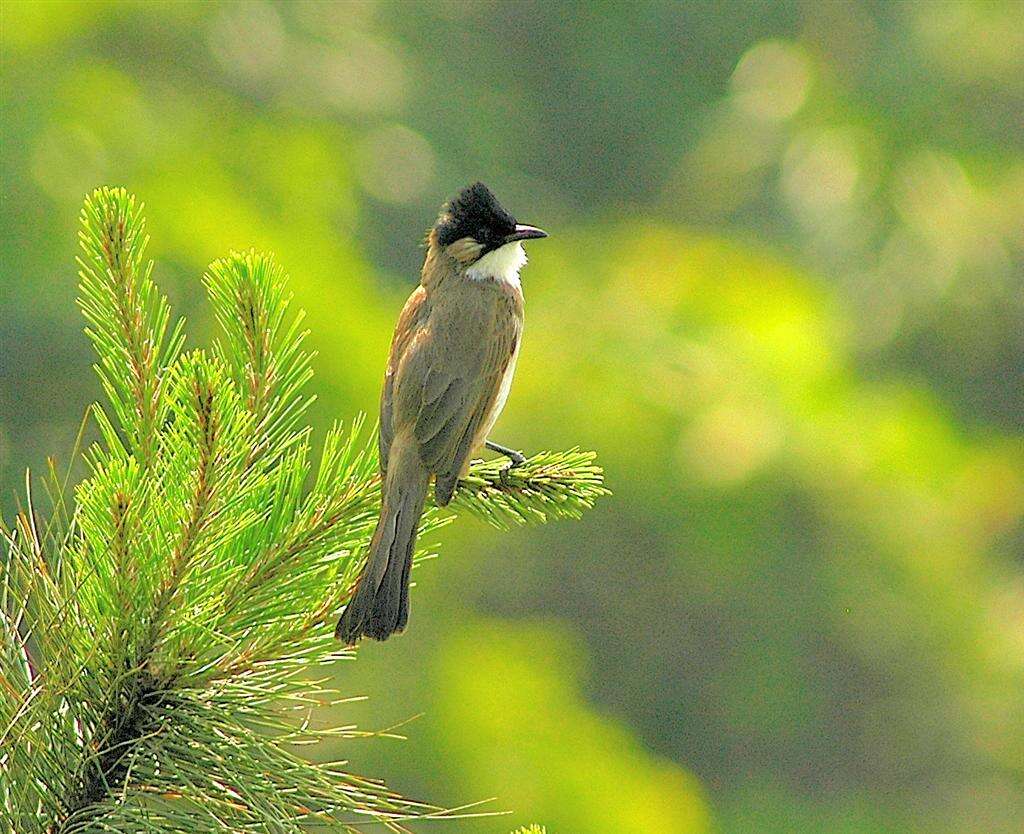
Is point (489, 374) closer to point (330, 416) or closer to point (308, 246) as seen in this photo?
point (330, 416)

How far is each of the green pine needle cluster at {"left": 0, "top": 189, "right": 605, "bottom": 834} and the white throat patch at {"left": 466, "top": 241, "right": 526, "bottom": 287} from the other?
1427mm

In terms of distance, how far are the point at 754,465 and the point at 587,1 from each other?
12.3 meters

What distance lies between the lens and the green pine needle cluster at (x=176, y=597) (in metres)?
1.38

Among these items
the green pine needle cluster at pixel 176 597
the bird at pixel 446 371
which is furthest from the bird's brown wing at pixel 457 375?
the green pine needle cluster at pixel 176 597

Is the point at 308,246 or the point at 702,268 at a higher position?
the point at 702,268

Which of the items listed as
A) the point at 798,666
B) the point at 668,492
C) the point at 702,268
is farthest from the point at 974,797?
the point at 702,268

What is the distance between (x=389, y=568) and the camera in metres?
1.84

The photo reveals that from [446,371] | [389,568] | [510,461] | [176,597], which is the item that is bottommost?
[176,597]

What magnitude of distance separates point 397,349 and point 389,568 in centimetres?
99

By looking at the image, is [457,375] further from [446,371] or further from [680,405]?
[680,405]

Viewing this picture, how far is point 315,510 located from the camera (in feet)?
5.30

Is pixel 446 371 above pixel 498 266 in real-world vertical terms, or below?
below

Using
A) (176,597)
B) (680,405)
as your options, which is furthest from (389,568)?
(680,405)

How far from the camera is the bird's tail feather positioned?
167 centimetres
